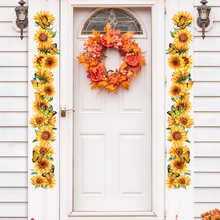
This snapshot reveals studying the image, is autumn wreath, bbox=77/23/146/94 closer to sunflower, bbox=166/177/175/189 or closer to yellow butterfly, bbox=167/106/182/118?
yellow butterfly, bbox=167/106/182/118

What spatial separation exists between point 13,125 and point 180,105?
61.9 inches

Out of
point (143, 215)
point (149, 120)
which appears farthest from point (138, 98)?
point (143, 215)

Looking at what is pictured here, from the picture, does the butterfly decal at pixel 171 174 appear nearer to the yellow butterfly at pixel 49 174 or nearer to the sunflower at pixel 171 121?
the sunflower at pixel 171 121

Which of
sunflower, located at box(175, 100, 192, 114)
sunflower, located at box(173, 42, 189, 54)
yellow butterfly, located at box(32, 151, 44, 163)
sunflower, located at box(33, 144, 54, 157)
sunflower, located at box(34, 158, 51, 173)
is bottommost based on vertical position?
sunflower, located at box(34, 158, 51, 173)

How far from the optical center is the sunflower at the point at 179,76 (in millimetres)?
3936

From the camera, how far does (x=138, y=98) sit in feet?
13.3

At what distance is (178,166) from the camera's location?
395cm

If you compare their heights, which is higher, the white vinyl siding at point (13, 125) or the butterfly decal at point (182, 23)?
the butterfly decal at point (182, 23)

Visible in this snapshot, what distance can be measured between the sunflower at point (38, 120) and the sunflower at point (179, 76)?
1.27m

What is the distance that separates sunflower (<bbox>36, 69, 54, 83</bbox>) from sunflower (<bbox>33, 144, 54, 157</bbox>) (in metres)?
0.61

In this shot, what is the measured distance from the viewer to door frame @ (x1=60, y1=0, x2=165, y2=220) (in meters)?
3.97

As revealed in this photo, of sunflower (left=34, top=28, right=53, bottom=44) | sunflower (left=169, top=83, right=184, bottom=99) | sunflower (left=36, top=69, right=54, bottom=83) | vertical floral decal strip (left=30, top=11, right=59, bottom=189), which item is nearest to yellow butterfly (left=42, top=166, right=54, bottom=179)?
vertical floral decal strip (left=30, top=11, right=59, bottom=189)

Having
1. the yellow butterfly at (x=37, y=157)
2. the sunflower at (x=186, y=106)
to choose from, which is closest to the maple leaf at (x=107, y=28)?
the sunflower at (x=186, y=106)

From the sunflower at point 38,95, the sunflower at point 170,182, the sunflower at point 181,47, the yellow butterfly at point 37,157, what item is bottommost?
the sunflower at point 170,182
